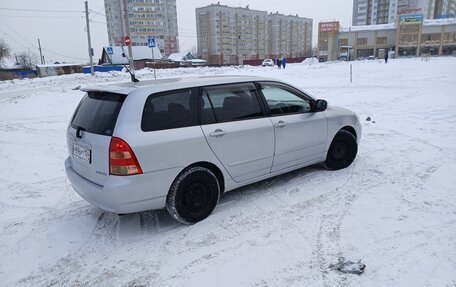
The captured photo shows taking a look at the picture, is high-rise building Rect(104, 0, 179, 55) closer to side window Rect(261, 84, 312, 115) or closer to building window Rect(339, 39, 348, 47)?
building window Rect(339, 39, 348, 47)

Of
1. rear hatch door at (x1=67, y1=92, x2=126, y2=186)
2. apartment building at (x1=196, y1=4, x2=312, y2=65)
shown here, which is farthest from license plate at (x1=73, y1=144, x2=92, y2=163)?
apartment building at (x1=196, y1=4, x2=312, y2=65)

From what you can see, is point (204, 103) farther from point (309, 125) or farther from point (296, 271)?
point (296, 271)

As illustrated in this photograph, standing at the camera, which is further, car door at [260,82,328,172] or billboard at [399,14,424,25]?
billboard at [399,14,424,25]

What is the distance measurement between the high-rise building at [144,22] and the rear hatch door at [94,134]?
89.4 m

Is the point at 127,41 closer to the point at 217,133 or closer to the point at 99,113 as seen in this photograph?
the point at 99,113

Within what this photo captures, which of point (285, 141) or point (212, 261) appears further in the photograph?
point (285, 141)

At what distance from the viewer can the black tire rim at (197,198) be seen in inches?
148

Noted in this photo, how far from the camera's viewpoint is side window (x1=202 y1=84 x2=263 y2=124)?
3955 millimetres

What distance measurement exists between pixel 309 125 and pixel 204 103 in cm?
175

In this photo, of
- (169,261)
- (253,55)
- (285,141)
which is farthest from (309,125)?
(253,55)

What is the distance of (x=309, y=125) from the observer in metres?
4.83

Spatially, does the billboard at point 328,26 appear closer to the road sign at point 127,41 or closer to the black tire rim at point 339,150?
the road sign at point 127,41

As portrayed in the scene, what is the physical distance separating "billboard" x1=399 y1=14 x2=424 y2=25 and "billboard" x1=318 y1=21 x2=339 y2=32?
16.6 meters

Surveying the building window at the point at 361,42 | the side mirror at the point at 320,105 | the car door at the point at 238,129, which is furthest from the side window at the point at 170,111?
the building window at the point at 361,42
